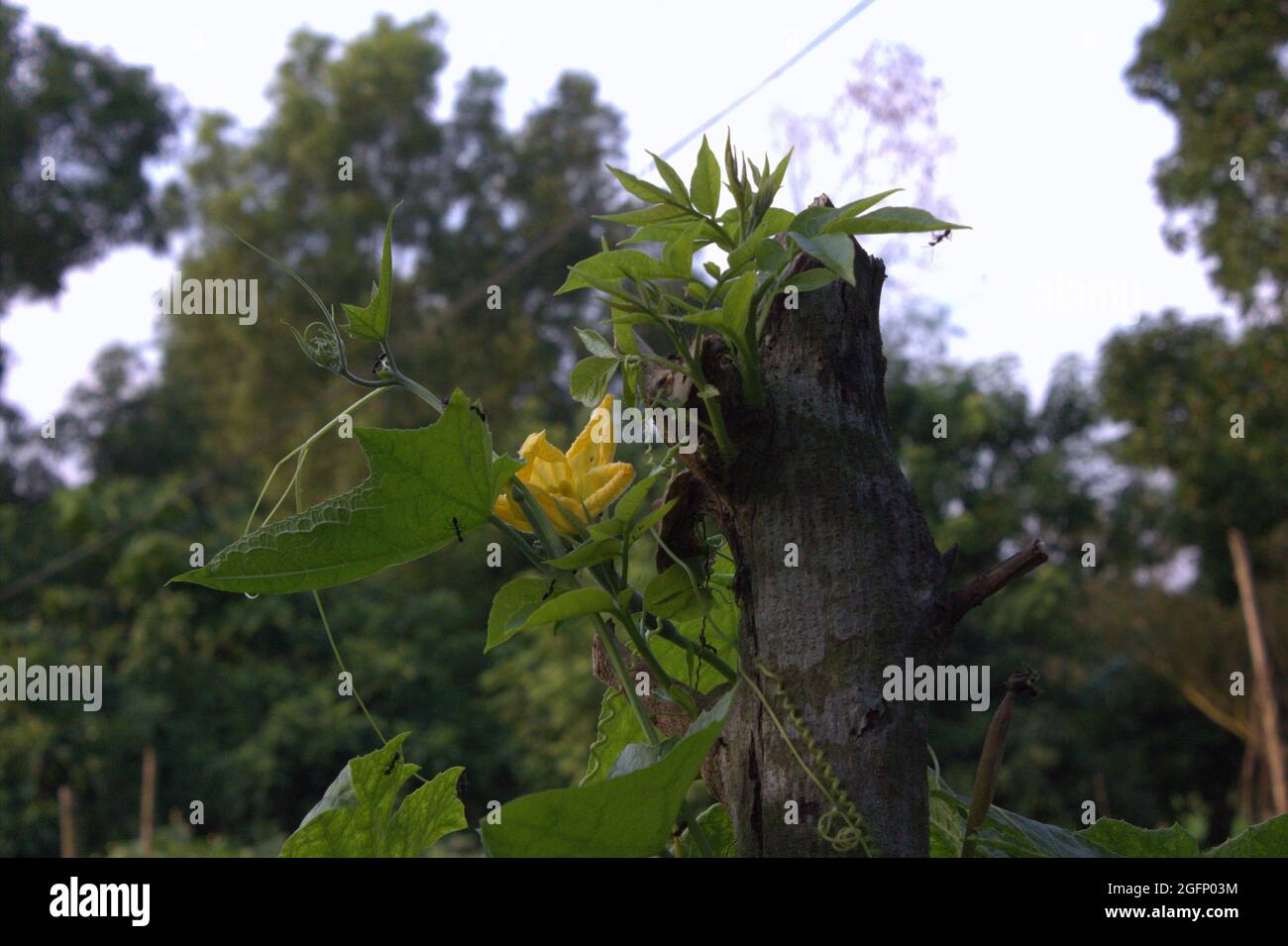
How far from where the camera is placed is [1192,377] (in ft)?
19.9

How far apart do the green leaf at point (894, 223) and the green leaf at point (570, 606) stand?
6.6 inches

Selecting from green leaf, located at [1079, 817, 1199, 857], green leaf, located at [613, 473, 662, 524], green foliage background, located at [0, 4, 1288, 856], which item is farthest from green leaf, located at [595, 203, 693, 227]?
green foliage background, located at [0, 4, 1288, 856]

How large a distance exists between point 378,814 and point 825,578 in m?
0.21

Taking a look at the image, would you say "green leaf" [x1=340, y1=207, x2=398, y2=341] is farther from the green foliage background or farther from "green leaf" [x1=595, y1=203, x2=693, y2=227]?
the green foliage background

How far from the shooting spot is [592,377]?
541 mm

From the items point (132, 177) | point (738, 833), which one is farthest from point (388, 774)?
point (132, 177)

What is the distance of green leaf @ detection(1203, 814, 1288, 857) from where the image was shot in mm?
508

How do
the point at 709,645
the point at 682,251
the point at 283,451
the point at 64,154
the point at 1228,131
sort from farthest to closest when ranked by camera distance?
the point at 283,451, the point at 64,154, the point at 1228,131, the point at 709,645, the point at 682,251

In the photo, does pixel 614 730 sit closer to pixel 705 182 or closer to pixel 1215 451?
pixel 705 182

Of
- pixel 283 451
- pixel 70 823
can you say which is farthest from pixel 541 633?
pixel 283 451

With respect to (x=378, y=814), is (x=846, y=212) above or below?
above

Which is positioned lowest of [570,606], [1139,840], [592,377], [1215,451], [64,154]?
[1139,840]

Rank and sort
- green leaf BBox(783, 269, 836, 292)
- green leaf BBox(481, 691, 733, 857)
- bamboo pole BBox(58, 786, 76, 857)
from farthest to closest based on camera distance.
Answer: bamboo pole BBox(58, 786, 76, 857) < green leaf BBox(783, 269, 836, 292) < green leaf BBox(481, 691, 733, 857)

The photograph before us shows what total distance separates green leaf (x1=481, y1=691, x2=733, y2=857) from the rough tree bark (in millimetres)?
79
